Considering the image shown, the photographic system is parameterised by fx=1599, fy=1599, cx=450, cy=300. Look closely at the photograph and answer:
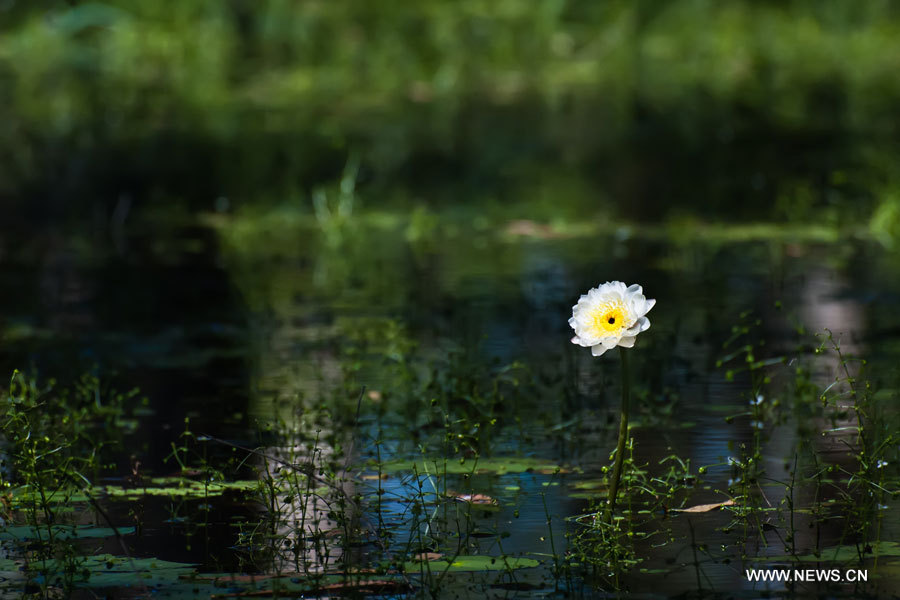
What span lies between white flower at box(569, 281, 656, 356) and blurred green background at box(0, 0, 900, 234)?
619 centimetres

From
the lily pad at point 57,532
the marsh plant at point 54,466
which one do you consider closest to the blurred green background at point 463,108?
the marsh plant at point 54,466

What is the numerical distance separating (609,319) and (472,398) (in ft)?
5.30

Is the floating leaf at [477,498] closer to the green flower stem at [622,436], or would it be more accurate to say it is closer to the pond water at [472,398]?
the pond water at [472,398]

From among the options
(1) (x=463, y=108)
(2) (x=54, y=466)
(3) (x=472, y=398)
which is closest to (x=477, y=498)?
(3) (x=472, y=398)

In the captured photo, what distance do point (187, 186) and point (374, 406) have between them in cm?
769

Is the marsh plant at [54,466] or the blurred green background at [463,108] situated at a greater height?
Result: the blurred green background at [463,108]

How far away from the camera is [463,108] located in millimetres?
17828

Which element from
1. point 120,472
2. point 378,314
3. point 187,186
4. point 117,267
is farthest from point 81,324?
point 187,186

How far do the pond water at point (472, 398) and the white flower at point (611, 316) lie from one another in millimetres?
405

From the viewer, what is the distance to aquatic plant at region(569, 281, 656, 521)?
11.8 feet

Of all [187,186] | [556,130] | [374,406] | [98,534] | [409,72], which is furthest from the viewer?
[409,72]

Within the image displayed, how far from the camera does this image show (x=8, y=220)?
11.3 m

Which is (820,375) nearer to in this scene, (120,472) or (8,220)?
(120,472)

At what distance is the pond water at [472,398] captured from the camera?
12.3ft
